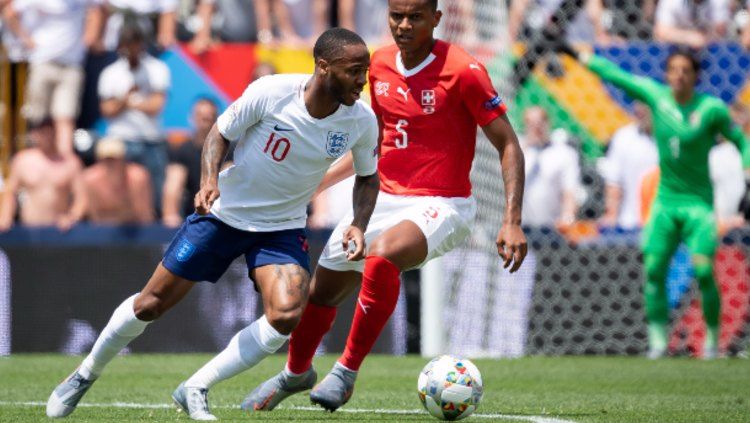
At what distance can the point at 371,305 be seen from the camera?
7.13 m

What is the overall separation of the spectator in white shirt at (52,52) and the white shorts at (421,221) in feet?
21.9

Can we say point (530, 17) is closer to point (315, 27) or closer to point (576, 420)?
point (315, 27)

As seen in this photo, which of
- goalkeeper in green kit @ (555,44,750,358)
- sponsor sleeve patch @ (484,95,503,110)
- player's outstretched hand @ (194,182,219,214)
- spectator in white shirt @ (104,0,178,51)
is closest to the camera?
player's outstretched hand @ (194,182,219,214)

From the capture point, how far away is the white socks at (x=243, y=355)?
642 cm

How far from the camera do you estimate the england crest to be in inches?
263

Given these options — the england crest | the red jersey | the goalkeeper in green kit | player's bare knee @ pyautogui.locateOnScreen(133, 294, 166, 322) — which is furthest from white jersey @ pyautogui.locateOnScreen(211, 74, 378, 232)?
the goalkeeper in green kit

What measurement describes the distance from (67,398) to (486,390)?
2.91 metres

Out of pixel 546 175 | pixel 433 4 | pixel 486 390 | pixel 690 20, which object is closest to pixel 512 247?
pixel 433 4

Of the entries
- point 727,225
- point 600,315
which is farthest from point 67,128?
point 727,225

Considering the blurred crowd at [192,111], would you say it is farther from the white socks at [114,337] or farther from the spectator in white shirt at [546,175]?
the white socks at [114,337]

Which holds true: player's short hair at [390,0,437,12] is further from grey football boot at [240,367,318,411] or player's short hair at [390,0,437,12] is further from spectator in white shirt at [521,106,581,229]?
spectator in white shirt at [521,106,581,229]

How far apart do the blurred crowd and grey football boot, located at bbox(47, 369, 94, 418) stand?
17.2 feet

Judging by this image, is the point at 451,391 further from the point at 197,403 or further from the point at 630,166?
the point at 630,166

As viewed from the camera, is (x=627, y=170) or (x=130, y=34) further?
(x=130, y=34)
